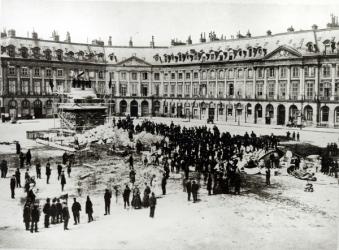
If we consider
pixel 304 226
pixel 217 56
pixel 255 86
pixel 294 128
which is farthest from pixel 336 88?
pixel 304 226

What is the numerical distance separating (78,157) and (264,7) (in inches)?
738

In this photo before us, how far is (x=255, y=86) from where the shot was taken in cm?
6222

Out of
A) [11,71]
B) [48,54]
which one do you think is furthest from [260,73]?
[11,71]

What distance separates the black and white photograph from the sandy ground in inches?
3.0

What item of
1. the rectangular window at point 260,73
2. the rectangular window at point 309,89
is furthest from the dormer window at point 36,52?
the rectangular window at point 309,89

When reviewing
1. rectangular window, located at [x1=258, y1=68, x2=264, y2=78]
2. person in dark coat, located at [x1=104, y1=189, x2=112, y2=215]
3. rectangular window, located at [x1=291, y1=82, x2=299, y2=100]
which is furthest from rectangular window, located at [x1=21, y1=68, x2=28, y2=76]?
person in dark coat, located at [x1=104, y1=189, x2=112, y2=215]

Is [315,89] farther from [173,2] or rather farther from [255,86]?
[173,2]

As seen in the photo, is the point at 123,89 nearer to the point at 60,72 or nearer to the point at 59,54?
the point at 60,72

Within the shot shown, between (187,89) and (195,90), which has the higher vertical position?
(187,89)

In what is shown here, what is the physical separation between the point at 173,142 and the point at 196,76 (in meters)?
37.3

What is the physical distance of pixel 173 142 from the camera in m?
35.2

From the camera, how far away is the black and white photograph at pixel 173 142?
17.6 m

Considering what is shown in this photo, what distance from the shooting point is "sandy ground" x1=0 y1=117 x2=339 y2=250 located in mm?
16359

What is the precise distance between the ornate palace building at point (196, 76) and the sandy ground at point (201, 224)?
30693mm
